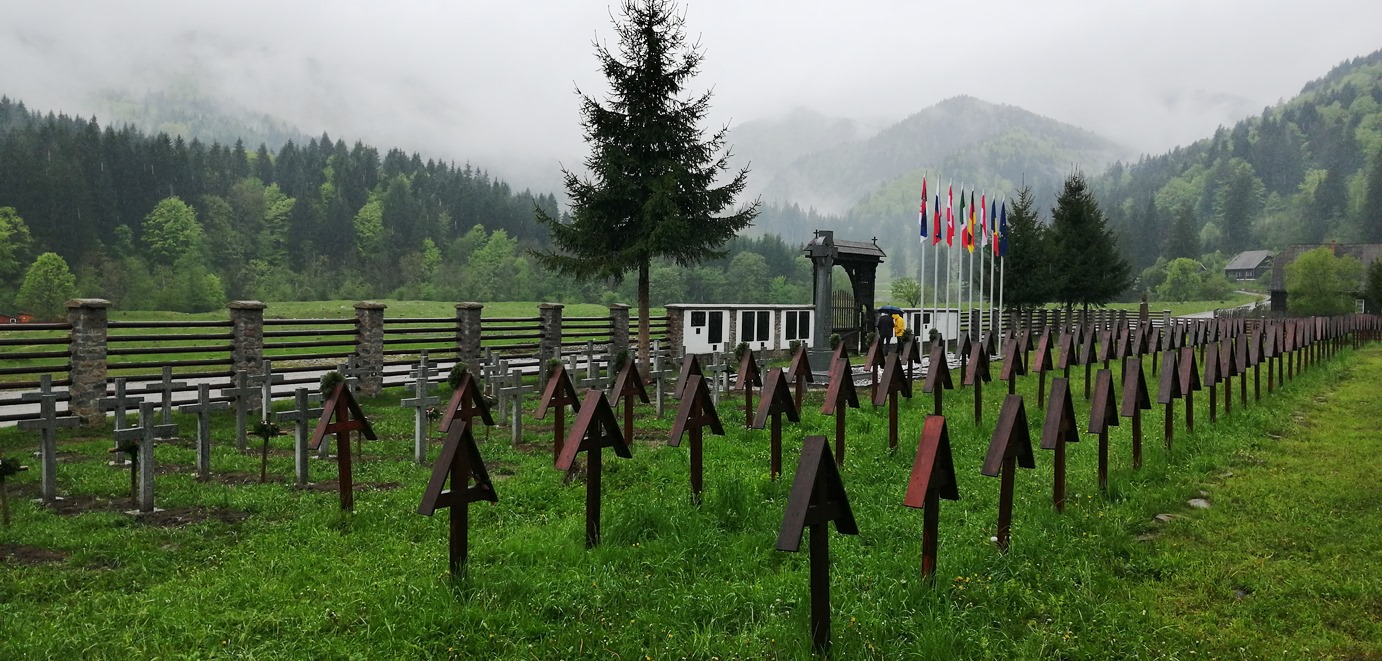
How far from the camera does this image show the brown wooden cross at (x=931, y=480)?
4227 millimetres

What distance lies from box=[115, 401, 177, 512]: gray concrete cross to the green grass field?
9.4 inches

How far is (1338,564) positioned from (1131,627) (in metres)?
2.06

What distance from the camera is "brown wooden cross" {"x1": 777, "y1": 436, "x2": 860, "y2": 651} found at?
11.8ft

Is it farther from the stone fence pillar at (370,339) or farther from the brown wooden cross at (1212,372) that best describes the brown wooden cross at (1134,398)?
the stone fence pillar at (370,339)

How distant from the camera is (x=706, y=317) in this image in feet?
85.0

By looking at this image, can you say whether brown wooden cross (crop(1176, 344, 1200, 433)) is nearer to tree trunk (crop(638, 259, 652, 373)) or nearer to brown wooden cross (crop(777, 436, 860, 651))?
brown wooden cross (crop(777, 436, 860, 651))

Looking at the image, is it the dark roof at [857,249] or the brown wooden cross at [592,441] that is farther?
the dark roof at [857,249]

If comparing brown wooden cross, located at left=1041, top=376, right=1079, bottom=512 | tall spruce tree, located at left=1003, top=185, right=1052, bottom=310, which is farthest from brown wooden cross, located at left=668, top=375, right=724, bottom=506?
tall spruce tree, located at left=1003, top=185, right=1052, bottom=310

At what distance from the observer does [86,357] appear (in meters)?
12.6

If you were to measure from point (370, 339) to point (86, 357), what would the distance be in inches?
212

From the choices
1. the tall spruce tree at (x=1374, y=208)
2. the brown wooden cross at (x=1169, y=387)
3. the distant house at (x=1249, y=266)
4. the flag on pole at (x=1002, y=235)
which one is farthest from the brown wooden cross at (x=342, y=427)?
the tall spruce tree at (x=1374, y=208)

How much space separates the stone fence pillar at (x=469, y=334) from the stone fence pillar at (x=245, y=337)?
4783 mm

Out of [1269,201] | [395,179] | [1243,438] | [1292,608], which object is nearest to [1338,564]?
[1292,608]

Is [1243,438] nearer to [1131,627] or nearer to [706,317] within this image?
[1131,627]
